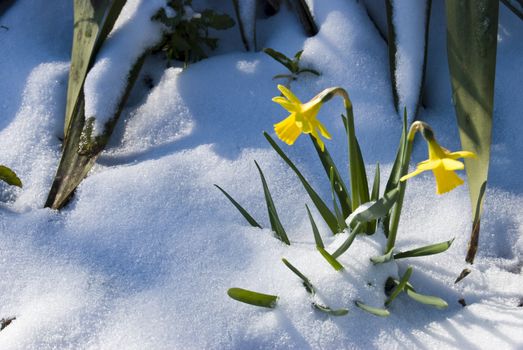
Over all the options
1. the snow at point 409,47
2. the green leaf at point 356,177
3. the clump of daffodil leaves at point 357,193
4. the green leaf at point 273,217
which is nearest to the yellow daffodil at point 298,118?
the clump of daffodil leaves at point 357,193

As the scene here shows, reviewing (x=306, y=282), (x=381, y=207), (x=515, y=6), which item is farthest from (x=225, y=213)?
(x=515, y=6)

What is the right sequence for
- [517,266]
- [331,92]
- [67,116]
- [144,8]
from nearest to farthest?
[331,92] → [517,266] → [67,116] → [144,8]

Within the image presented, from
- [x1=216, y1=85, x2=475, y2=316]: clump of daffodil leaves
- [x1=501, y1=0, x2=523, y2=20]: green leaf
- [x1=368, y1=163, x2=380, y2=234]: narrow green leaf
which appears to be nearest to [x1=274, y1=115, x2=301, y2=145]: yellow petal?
[x1=216, y1=85, x2=475, y2=316]: clump of daffodil leaves

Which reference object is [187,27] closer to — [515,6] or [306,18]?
[306,18]

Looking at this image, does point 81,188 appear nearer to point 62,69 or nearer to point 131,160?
point 131,160

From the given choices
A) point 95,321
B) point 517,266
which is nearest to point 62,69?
point 95,321

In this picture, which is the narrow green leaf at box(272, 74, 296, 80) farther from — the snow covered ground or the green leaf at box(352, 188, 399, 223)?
the green leaf at box(352, 188, 399, 223)
